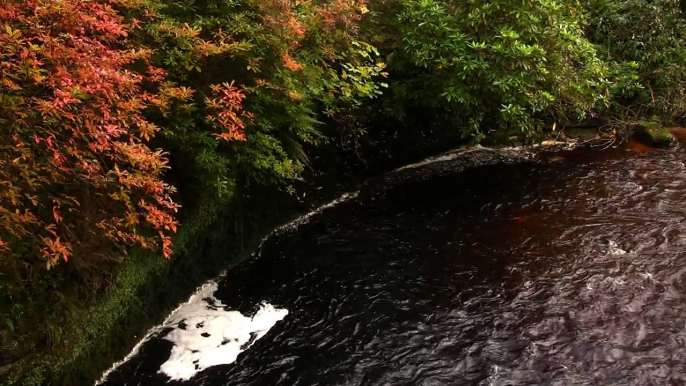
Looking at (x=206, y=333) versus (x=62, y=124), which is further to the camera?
(x=206, y=333)

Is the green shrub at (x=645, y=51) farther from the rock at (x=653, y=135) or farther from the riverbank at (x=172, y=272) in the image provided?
the riverbank at (x=172, y=272)

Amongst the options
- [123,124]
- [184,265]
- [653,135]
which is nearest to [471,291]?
[184,265]

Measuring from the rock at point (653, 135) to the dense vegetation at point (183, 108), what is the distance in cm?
142

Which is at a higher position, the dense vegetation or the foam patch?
the dense vegetation

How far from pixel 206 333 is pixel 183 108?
2693 mm

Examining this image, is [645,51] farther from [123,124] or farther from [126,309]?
[126,309]

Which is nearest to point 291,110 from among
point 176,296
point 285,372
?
point 176,296

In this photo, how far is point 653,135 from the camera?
1155 cm

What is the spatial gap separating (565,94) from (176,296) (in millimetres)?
8040

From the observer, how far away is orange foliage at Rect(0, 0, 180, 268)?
3461mm

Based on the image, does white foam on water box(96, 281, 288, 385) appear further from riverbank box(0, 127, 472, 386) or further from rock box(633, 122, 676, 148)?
rock box(633, 122, 676, 148)

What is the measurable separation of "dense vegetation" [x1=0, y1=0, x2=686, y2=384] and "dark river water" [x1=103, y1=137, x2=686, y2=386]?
1078 millimetres

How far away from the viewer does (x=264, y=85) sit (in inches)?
243

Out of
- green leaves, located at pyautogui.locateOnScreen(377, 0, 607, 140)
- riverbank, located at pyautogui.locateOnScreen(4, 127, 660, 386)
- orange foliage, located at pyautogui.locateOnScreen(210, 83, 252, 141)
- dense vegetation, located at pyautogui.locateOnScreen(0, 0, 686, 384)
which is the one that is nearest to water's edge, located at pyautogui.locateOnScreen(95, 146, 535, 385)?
riverbank, located at pyautogui.locateOnScreen(4, 127, 660, 386)
